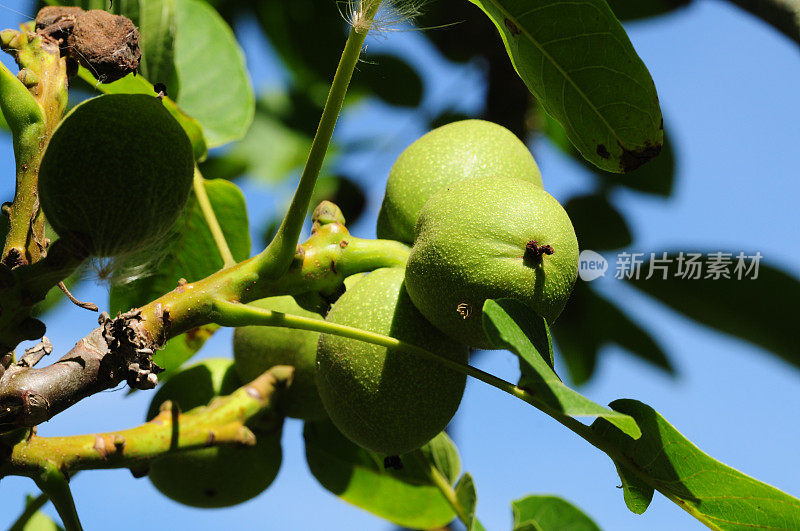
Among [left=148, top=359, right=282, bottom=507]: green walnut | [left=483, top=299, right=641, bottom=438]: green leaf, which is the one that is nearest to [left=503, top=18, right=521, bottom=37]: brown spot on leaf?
[left=483, top=299, right=641, bottom=438]: green leaf

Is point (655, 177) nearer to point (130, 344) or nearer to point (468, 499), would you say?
point (468, 499)

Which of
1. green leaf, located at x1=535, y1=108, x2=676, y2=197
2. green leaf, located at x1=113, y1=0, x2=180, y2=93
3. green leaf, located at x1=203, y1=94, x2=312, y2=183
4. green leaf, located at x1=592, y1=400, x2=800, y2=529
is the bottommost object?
green leaf, located at x1=203, y1=94, x2=312, y2=183

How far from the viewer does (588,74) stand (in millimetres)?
1259

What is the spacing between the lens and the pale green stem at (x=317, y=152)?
1.16m

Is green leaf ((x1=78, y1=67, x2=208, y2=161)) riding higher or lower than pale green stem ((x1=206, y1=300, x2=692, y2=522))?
higher

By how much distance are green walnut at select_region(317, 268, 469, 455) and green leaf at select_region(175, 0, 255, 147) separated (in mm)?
803

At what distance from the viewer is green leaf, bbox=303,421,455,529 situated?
6.50 ft

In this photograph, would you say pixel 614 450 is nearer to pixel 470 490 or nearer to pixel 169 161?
pixel 470 490

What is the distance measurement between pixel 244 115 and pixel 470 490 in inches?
42.7

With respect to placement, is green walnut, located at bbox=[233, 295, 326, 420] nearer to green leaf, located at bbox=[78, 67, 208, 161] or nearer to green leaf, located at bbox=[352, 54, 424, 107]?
green leaf, located at bbox=[78, 67, 208, 161]

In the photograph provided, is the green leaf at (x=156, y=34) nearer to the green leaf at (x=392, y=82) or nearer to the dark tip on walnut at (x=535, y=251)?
the dark tip on walnut at (x=535, y=251)

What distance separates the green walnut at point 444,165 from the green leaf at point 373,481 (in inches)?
26.4

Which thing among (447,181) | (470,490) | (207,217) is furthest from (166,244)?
(470,490)

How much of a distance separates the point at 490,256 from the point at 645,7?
1605 mm
